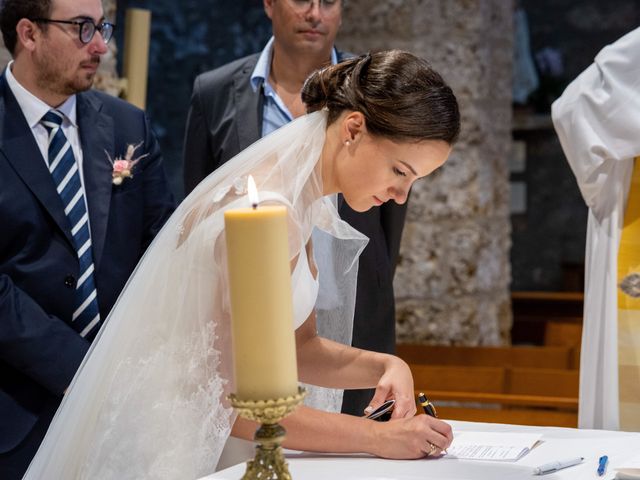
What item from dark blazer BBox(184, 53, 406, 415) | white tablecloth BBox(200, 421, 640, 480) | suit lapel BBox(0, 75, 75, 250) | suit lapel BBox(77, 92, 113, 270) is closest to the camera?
white tablecloth BBox(200, 421, 640, 480)

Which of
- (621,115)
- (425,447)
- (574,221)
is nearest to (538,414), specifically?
(621,115)

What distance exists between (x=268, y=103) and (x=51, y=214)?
3.85 feet

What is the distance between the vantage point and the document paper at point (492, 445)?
7.50 ft

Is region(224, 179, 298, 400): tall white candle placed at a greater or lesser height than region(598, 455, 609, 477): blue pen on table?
greater

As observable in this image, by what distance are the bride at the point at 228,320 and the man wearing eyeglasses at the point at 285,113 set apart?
1.00 meters

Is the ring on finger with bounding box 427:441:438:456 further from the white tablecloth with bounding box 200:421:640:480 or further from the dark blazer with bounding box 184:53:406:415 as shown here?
the dark blazer with bounding box 184:53:406:415

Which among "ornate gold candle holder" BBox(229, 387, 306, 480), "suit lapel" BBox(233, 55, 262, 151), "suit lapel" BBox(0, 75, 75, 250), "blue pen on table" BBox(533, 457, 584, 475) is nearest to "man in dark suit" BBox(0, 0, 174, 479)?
"suit lapel" BBox(0, 75, 75, 250)

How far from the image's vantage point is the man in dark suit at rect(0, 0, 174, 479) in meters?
2.94

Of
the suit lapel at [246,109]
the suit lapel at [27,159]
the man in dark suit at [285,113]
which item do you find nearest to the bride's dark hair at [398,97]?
the suit lapel at [27,159]

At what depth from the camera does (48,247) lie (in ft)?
10.1

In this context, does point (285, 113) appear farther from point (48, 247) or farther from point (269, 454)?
point (269, 454)

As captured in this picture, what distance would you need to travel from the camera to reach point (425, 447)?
2262 mm

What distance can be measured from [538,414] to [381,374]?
2.04 m

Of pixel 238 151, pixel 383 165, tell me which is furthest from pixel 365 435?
pixel 238 151
